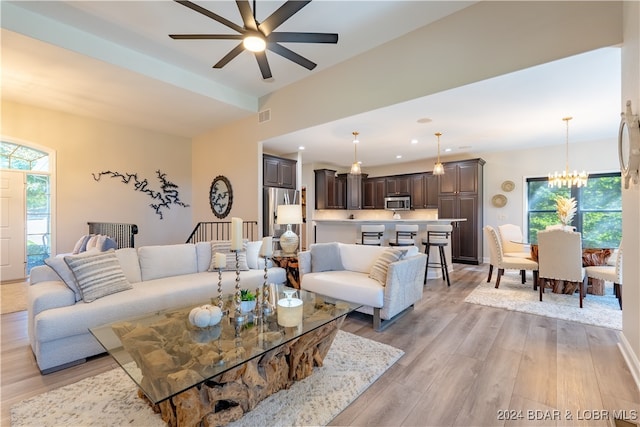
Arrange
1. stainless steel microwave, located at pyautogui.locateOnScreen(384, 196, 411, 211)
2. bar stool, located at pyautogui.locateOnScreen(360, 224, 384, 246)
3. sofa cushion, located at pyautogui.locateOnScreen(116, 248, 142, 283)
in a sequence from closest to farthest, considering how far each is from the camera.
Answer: sofa cushion, located at pyautogui.locateOnScreen(116, 248, 142, 283), bar stool, located at pyautogui.locateOnScreen(360, 224, 384, 246), stainless steel microwave, located at pyautogui.locateOnScreen(384, 196, 411, 211)

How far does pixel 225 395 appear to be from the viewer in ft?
5.12

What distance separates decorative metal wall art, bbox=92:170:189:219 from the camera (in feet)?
20.3

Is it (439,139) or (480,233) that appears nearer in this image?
(439,139)

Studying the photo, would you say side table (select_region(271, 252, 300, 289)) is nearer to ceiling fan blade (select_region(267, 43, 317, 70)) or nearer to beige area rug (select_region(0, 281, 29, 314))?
ceiling fan blade (select_region(267, 43, 317, 70))

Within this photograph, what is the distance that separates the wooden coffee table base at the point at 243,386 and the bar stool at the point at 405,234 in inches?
139

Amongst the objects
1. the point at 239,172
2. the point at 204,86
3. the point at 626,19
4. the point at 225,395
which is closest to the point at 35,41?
the point at 204,86

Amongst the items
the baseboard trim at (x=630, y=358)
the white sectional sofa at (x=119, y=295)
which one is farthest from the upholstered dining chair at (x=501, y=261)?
the white sectional sofa at (x=119, y=295)

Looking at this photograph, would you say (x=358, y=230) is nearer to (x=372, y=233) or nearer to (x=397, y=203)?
(x=372, y=233)

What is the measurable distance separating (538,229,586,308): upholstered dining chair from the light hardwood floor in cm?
85

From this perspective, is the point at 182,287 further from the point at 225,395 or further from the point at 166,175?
the point at 166,175

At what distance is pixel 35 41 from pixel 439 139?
630cm

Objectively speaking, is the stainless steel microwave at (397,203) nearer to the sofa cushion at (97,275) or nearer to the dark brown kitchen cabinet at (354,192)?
the dark brown kitchen cabinet at (354,192)

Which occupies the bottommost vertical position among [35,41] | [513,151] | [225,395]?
[225,395]

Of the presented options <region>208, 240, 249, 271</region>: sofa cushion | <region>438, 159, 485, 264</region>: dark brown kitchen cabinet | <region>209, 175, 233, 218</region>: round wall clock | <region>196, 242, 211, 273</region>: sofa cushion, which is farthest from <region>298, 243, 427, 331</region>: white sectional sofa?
<region>438, 159, 485, 264</region>: dark brown kitchen cabinet
